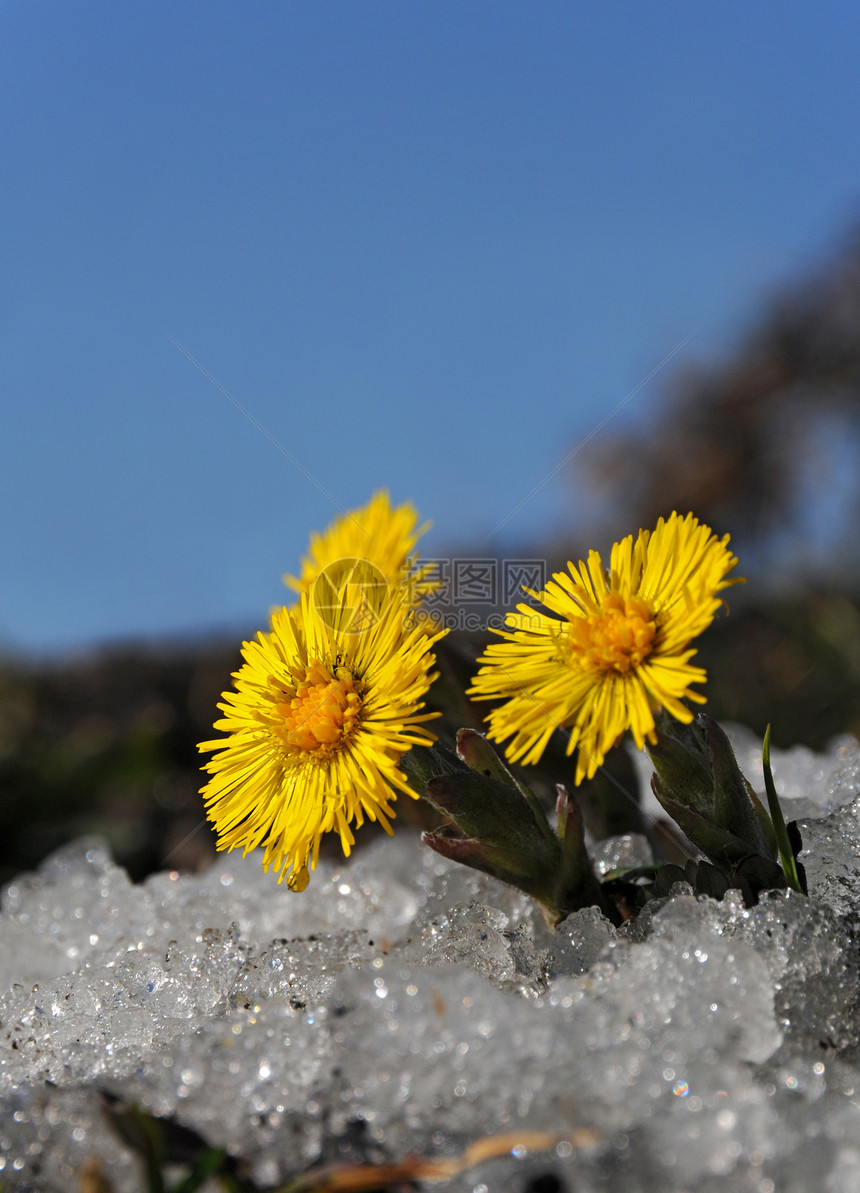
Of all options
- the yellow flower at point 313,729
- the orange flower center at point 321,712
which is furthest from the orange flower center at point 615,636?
the orange flower center at point 321,712

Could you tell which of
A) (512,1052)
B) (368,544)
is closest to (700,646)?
(368,544)

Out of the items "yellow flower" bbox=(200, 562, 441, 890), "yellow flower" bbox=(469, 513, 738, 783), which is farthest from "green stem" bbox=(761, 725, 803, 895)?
"yellow flower" bbox=(200, 562, 441, 890)

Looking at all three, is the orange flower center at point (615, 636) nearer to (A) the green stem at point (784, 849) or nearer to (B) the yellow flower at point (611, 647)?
(B) the yellow flower at point (611, 647)

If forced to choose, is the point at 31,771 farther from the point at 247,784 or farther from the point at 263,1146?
the point at 263,1146

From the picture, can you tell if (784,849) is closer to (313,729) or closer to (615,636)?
(615,636)

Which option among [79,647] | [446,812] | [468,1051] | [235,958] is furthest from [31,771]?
[468,1051]

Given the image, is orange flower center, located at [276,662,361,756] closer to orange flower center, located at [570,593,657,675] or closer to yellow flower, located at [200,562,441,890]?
yellow flower, located at [200,562,441,890]
